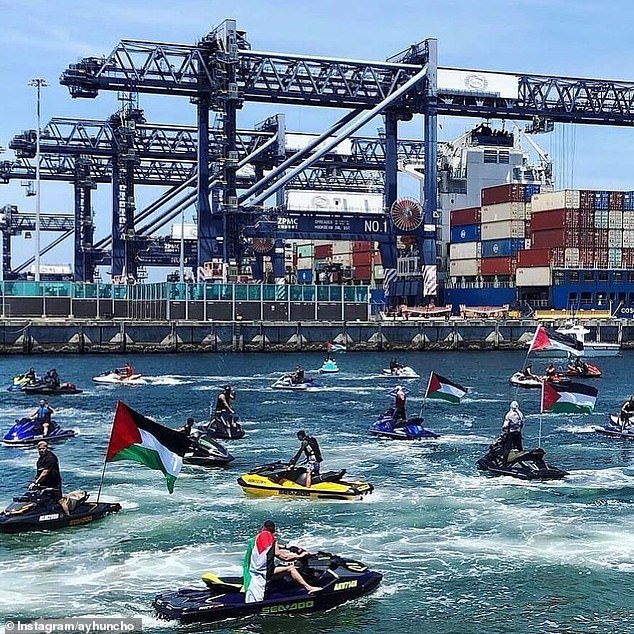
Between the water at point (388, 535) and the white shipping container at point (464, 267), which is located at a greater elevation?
the white shipping container at point (464, 267)

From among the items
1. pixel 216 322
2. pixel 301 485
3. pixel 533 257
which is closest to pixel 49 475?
pixel 301 485

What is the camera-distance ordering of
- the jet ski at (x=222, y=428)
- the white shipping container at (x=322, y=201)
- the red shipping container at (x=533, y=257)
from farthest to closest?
the red shipping container at (x=533, y=257) → the white shipping container at (x=322, y=201) → the jet ski at (x=222, y=428)

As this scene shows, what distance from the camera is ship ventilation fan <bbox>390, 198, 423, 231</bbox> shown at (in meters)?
112

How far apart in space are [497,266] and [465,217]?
12.5 meters

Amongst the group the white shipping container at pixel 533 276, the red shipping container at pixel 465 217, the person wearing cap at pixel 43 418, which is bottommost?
the person wearing cap at pixel 43 418

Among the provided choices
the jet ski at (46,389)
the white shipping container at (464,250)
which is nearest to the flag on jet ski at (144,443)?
the jet ski at (46,389)

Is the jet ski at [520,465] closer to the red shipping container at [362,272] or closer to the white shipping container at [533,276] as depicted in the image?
the white shipping container at [533,276]

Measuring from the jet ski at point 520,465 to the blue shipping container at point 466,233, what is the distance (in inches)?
4316

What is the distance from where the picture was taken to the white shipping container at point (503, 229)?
448ft

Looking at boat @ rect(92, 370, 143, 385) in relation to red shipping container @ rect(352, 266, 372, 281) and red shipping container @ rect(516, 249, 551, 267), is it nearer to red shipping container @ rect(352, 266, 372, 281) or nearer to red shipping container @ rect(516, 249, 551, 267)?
red shipping container @ rect(516, 249, 551, 267)

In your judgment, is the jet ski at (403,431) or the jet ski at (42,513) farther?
the jet ski at (403,431)

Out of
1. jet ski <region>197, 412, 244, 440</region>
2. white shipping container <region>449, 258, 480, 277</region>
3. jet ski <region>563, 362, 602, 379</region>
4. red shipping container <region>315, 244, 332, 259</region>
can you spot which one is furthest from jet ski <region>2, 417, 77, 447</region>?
red shipping container <region>315, 244, 332, 259</region>

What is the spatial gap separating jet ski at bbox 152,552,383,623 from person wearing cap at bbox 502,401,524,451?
12532 mm

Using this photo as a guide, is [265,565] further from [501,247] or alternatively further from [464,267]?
[464,267]
